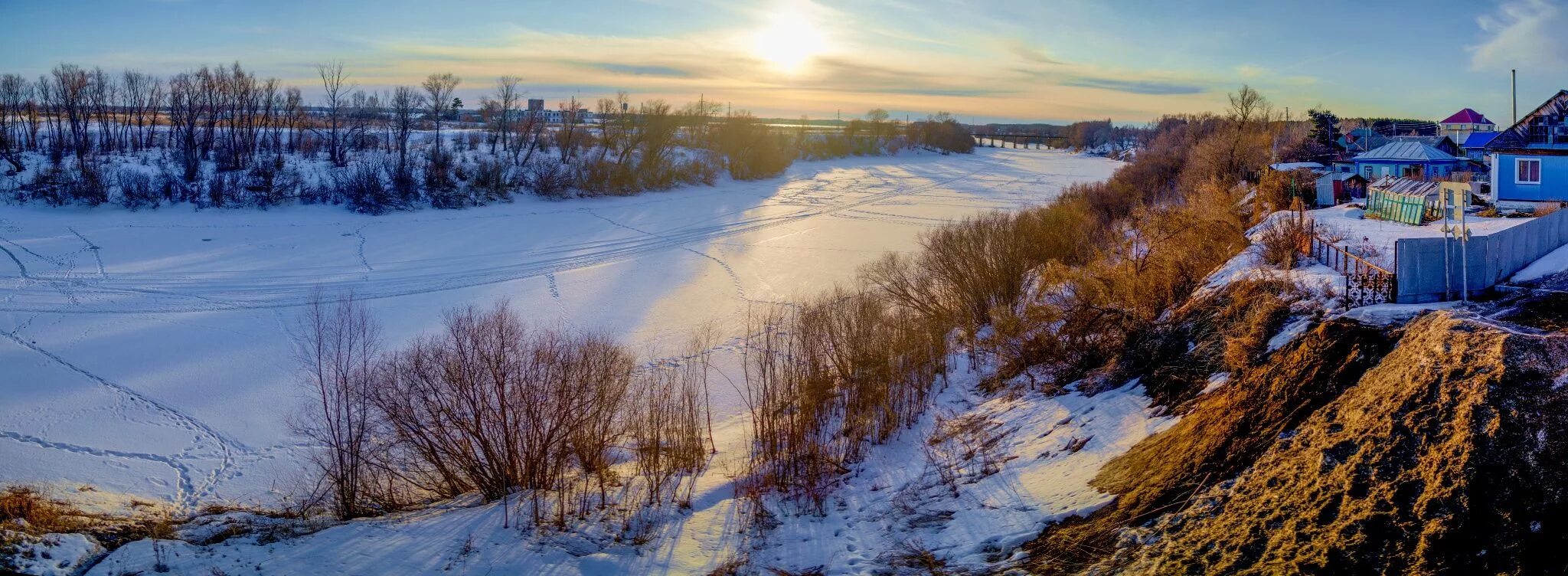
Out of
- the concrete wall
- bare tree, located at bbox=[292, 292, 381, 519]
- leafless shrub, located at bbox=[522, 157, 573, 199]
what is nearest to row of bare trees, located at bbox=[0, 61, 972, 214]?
leafless shrub, located at bbox=[522, 157, 573, 199]

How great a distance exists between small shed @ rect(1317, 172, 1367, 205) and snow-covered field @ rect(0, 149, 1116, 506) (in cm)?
1541

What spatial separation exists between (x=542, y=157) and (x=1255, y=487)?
5457cm

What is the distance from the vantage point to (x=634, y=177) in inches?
2318

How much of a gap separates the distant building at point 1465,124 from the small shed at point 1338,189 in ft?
100

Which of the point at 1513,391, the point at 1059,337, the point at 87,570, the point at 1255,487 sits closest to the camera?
the point at 1513,391

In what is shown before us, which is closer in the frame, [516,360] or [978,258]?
[516,360]

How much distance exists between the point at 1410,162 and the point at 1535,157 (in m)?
10.1

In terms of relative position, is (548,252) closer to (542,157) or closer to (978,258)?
(978,258)

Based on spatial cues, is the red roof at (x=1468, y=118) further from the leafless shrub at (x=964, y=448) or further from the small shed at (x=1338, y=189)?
the leafless shrub at (x=964, y=448)

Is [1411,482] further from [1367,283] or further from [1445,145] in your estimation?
[1445,145]

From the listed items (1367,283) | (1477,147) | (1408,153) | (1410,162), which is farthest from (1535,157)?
(1367,283)

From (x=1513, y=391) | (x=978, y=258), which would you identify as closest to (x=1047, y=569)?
(x=1513, y=391)

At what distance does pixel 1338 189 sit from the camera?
107 feet

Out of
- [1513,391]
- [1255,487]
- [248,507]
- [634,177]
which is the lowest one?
[248,507]
